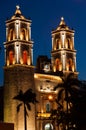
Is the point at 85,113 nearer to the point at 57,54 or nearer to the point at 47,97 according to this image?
the point at 47,97

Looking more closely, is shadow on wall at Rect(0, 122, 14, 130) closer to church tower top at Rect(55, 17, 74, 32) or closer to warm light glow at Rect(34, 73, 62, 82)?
warm light glow at Rect(34, 73, 62, 82)

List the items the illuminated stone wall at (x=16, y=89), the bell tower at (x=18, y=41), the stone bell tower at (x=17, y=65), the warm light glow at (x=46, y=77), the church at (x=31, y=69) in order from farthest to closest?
the warm light glow at (x=46, y=77)
the bell tower at (x=18, y=41)
the church at (x=31, y=69)
the stone bell tower at (x=17, y=65)
the illuminated stone wall at (x=16, y=89)

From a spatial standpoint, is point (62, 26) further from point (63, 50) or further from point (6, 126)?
A: point (6, 126)

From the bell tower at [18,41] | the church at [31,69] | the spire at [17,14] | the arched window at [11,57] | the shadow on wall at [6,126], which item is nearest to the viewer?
the shadow on wall at [6,126]

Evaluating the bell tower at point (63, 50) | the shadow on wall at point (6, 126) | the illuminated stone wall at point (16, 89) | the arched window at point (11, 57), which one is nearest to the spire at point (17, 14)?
the arched window at point (11, 57)

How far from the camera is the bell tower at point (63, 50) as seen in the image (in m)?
123

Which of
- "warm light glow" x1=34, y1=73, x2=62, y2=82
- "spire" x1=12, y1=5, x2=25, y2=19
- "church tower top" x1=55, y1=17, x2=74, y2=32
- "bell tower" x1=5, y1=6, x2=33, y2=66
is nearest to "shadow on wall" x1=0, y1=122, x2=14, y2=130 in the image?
"bell tower" x1=5, y1=6, x2=33, y2=66

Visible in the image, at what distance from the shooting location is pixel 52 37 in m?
127

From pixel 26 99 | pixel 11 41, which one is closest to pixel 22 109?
pixel 26 99

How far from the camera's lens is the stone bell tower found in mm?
105812

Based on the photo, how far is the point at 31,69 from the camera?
110 metres

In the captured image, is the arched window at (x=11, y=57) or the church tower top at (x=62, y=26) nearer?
the arched window at (x=11, y=57)

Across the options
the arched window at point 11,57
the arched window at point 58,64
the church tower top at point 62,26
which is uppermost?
the church tower top at point 62,26

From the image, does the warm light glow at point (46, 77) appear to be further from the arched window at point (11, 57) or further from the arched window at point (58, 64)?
the arched window at point (11, 57)
